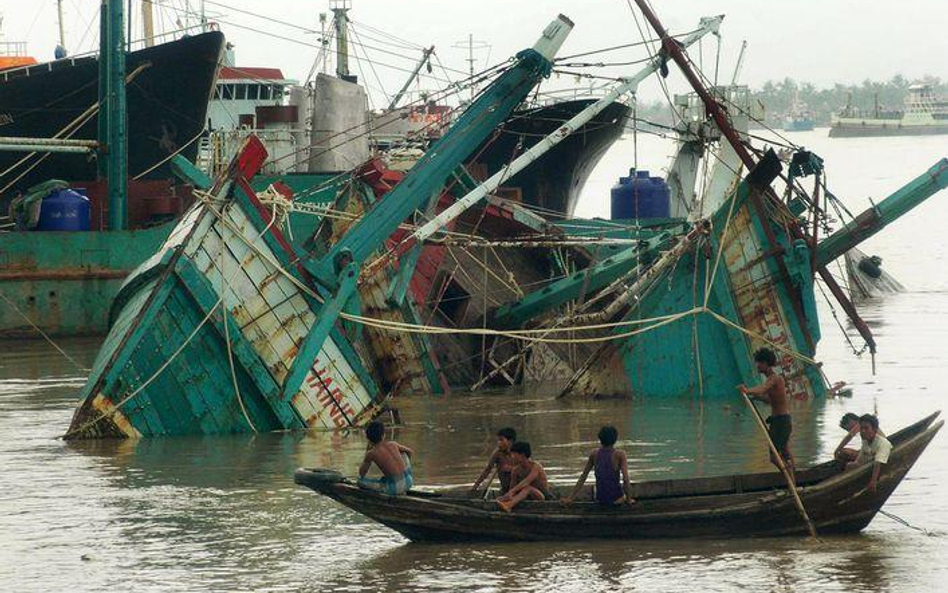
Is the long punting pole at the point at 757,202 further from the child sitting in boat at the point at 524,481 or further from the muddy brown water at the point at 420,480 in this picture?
the child sitting in boat at the point at 524,481

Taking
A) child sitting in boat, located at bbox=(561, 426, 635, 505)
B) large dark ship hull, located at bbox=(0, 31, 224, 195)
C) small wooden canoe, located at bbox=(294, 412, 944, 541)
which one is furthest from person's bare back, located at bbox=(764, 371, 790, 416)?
large dark ship hull, located at bbox=(0, 31, 224, 195)

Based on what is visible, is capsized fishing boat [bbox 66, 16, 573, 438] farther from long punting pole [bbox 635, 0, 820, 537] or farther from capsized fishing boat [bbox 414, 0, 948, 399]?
long punting pole [bbox 635, 0, 820, 537]

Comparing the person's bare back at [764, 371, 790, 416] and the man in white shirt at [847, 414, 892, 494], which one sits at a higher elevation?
the person's bare back at [764, 371, 790, 416]

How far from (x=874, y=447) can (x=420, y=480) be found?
495cm

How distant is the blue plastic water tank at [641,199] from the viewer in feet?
108

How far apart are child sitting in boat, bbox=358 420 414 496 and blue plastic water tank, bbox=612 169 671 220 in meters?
19.4

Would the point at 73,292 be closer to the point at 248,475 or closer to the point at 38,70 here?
the point at 38,70

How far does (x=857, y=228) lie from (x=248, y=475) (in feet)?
30.0

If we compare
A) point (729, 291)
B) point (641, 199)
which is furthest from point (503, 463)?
point (641, 199)

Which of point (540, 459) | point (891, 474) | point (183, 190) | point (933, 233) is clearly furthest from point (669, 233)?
point (933, 233)

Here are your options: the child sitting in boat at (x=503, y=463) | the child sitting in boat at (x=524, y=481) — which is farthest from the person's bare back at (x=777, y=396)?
the child sitting in boat at (x=503, y=463)

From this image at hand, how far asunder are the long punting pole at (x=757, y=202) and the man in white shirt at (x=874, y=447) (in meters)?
7.84

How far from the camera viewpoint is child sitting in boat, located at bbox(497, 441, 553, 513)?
13531 mm

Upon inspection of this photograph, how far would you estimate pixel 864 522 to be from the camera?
45.1 feet
